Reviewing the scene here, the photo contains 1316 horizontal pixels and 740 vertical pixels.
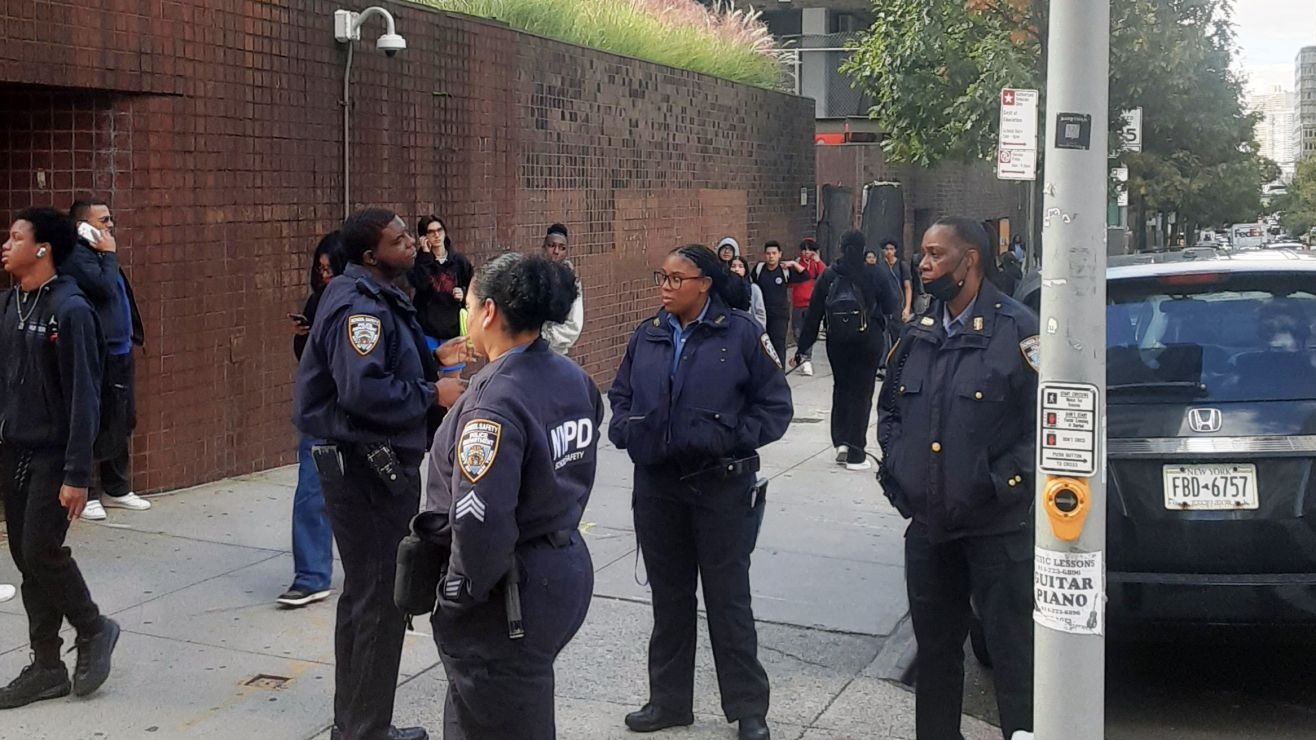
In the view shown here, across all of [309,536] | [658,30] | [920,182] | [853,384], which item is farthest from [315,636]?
[920,182]

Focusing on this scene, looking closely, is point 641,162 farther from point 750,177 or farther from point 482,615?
point 482,615

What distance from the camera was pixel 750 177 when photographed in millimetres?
20953

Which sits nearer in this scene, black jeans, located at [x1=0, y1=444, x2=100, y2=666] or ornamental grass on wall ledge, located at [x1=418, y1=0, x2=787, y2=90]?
black jeans, located at [x1=0, y1=444, x2=100, y2=666]

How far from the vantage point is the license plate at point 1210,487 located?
5.58 meters

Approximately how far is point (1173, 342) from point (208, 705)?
3988 millimetres

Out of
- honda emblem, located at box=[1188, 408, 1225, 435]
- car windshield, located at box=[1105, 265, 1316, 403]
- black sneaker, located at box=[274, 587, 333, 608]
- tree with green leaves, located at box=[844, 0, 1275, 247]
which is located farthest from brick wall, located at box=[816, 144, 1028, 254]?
honda emblem, located at box=[1188, 408, 1225, 435]

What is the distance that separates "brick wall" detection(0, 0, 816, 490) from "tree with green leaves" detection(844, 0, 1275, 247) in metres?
6.50

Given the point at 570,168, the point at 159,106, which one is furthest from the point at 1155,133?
the point at 159,106

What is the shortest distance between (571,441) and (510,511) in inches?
12.8

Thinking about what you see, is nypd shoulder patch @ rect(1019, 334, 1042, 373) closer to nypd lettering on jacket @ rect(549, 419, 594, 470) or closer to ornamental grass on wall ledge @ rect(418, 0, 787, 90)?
nypd lettering on jacket @ rect(549, 419, 594, 470)

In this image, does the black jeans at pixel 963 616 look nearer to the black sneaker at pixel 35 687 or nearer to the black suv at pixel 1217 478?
the black suv at pixel 1217 478

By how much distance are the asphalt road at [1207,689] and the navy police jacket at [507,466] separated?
289 centimetres

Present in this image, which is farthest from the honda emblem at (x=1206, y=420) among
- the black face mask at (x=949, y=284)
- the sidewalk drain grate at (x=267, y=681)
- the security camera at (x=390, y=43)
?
the security camera at (x=390, y=43)

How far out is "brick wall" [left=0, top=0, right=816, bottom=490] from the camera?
29.9 ft
